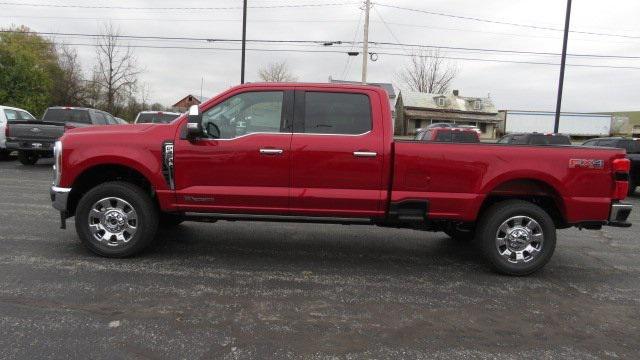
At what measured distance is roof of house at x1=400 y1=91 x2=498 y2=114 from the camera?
2126 inches

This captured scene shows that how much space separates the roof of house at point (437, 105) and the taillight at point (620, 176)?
163ft

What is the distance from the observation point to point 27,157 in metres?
14.8

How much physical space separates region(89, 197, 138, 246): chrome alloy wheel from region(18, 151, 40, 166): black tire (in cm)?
1107

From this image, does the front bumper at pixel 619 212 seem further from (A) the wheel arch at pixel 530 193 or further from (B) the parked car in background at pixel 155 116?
(B) the parked car in background at pixel 155 116

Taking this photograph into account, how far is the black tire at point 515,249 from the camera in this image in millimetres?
5148

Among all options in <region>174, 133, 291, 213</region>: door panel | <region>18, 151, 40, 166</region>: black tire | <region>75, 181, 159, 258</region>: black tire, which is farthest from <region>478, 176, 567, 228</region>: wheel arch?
<region>18, 151, 40, 166</region>: black tire

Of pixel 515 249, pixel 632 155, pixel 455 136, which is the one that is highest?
pixel 455 136

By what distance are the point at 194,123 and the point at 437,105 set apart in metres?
52.2

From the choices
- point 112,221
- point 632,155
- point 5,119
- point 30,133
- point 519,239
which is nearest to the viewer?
point 519,239

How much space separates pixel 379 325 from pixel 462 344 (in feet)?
2.11

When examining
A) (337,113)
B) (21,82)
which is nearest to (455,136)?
(337,113)

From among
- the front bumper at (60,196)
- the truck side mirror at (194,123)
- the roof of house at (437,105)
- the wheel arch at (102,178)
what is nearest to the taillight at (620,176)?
the truck side mirror at (194,123)

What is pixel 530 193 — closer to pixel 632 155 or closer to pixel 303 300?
pixel 303 300

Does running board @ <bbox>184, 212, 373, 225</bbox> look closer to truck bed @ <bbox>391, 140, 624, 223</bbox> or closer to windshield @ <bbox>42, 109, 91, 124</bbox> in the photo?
truck bed @ <bbox>391, 140, 624, 223</bbox>
